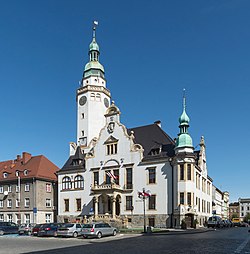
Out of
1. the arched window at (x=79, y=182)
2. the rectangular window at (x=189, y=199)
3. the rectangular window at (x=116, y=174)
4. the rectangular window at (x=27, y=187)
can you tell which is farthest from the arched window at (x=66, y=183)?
the rectangular window at (x=189, y=199)

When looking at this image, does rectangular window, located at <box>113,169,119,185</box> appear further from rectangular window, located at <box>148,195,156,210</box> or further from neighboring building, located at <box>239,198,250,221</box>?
neighboring building, located at <box>239,198,250,221</box>

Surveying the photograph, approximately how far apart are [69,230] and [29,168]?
33584 millimetres

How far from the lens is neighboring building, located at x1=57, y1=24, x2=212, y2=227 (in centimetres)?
4831

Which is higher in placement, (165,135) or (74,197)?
(165,135)

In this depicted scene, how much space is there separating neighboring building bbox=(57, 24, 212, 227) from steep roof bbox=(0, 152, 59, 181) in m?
4.29

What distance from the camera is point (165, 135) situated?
54188 millimetres

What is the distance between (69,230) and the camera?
1341 inches

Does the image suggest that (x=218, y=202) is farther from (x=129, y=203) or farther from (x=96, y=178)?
(x=129, y=203)

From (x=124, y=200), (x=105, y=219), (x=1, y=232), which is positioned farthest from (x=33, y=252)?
(x=124, y=200)

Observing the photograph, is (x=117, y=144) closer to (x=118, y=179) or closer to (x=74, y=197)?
(x=118, y=179)

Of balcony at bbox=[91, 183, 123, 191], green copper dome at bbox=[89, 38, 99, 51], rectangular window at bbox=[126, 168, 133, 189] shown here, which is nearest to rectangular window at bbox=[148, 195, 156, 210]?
rectangular window at bbox=[126, 168, 133, 189]

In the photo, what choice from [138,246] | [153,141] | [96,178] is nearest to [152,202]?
[153,141]

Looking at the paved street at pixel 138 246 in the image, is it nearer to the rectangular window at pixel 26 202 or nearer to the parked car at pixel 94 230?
the parked car at pixel 94 230

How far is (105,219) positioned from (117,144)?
1205 cm
